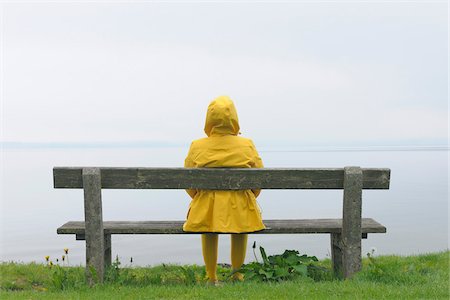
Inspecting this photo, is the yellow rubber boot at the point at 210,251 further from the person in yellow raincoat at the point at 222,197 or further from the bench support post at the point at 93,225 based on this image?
the bench support post at the point at 93,225

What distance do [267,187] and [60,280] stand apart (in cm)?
249

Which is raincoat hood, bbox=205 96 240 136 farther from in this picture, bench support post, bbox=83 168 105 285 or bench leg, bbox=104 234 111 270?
bench leg, bbox=104 234 111 270

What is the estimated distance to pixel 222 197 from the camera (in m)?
5.95

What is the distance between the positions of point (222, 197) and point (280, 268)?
3.34 feet

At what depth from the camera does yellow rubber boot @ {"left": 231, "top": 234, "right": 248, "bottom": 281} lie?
6.22 metres

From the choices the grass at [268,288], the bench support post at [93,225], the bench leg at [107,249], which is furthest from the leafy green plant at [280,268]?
the bench leg at [107,249]

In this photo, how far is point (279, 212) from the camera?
824 inches

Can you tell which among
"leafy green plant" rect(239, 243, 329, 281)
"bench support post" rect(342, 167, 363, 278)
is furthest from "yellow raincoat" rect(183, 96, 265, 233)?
"bench support post" rect(342, 167, 363, 278)

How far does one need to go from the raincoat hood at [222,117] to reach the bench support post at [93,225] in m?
1.34

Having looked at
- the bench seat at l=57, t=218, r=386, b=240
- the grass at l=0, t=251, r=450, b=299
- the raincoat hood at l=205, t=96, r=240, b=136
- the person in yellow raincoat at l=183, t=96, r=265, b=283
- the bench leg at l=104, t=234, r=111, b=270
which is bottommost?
the grass at l=0, t=251, r=450, b=299

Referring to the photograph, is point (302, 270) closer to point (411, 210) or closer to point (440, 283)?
point (440, 283)

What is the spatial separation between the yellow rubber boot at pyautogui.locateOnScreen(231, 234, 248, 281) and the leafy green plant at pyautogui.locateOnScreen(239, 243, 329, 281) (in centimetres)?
15

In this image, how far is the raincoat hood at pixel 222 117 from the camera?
19.8 feet

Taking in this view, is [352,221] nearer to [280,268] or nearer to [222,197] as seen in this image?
[280,268]
